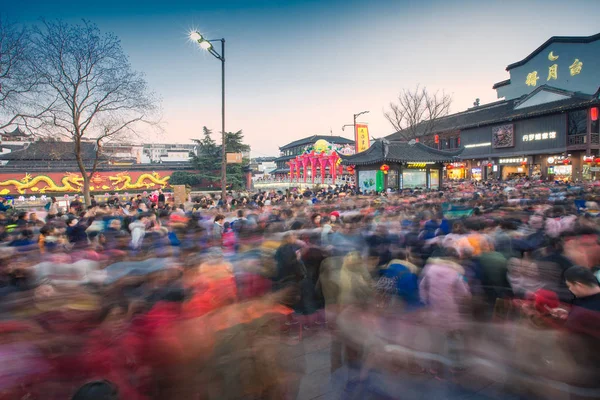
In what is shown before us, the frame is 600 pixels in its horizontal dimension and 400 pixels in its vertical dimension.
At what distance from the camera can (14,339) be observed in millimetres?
2498

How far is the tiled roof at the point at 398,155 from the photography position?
75.6 feet

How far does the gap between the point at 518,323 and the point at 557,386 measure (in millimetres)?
763

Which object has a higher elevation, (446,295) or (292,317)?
(446,295)

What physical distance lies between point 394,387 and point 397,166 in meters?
21.3

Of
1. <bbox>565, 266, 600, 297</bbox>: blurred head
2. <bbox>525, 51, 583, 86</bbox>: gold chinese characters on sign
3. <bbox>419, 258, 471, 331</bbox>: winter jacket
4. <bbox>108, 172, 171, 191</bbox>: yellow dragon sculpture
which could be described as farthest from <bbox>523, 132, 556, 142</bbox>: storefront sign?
<bbox>565, 266, 600, 297</bbox>: blurred head

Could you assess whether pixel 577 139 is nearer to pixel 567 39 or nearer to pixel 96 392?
pixel 567 39

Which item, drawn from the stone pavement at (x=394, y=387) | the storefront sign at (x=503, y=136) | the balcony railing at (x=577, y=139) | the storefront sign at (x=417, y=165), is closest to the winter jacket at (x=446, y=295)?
the stone pavement at (x=394, y=387)

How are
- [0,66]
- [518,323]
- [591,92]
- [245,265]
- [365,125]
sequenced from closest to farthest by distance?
[518,323], [245,265], [0,66], [365,125], [591,92]

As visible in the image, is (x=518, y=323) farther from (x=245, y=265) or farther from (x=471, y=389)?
(x=245, y=265)

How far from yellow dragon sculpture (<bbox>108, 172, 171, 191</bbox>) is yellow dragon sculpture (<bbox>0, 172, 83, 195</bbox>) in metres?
2.83

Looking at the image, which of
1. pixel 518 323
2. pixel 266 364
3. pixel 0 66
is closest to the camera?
pixel 266 364

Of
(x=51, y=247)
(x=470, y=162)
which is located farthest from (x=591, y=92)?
(x=51, y=247)

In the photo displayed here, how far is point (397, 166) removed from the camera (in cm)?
2342

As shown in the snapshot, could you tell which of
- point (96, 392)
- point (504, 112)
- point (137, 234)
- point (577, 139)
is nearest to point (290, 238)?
point (96, 392)
